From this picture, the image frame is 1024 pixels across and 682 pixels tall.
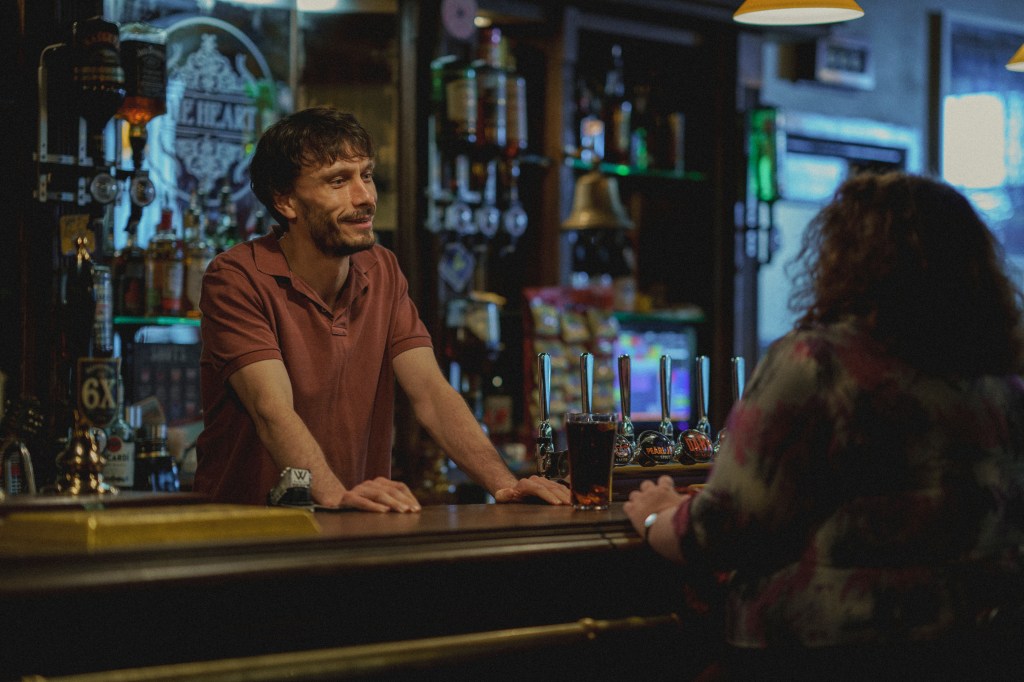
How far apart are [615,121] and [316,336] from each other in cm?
251

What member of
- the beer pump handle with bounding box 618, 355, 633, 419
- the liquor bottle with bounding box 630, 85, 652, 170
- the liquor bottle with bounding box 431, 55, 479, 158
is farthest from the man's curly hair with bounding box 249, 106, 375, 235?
the liquor bottle with bounding box 630, 85, 652, 170

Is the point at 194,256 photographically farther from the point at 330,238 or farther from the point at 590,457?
the point at 590,457

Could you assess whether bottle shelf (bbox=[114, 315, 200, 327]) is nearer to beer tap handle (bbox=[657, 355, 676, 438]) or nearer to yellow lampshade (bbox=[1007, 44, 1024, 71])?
beer tap handle (bbox=[657, 355, 676, 438])

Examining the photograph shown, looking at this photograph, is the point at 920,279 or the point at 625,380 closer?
the point at 920,279

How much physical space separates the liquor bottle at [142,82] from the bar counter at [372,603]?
1998 mm

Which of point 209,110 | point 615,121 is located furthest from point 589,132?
point 209,110

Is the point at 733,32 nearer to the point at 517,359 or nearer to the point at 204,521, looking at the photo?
the point at 517,359

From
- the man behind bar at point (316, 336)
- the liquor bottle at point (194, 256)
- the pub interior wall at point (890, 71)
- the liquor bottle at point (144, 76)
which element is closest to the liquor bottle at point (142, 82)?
the liquor bottle at point (144, 76)

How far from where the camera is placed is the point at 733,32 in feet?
15.9

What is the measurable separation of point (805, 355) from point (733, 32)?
11.7ft

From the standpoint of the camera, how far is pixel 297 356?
251cm

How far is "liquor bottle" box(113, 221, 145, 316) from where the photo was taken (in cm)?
361

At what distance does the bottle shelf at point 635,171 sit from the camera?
466 centimetres

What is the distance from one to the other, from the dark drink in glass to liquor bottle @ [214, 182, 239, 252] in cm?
212
